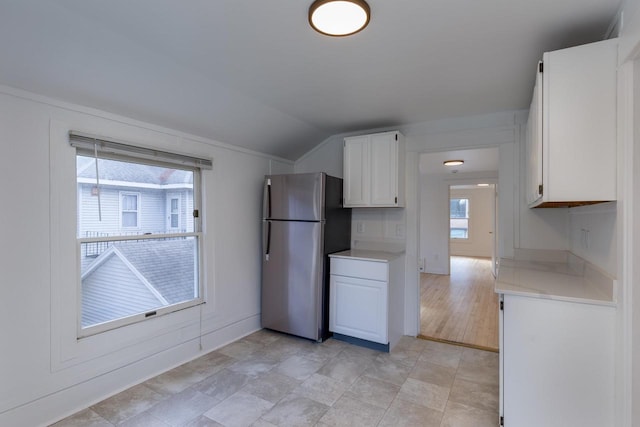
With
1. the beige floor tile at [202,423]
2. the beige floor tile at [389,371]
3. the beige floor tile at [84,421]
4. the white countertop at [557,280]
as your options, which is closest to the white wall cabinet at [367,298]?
the beige floor tile at [389,371]

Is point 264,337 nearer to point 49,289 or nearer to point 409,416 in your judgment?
point 409,416

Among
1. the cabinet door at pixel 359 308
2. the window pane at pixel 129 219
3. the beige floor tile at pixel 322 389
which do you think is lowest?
the beige floor tile at pixel 322 389

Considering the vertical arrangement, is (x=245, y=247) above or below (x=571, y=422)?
above

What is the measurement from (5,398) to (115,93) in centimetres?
190

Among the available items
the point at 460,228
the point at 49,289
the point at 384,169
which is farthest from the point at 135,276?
the point at 460,228

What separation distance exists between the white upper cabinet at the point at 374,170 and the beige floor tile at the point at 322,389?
1.68 metres

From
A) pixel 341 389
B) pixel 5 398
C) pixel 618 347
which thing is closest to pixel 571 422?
pixel 618 347

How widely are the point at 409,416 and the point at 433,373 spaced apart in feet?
2.06

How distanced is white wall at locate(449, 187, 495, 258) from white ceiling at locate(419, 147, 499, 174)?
3092 mm

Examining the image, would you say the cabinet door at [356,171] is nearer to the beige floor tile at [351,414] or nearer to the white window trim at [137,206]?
the beige floor tile at [351,414]

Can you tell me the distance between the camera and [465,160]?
509cm

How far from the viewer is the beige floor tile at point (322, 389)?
2154mm

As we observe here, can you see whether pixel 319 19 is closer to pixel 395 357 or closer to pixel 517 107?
pixel 517 107

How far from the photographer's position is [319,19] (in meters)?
1.49
